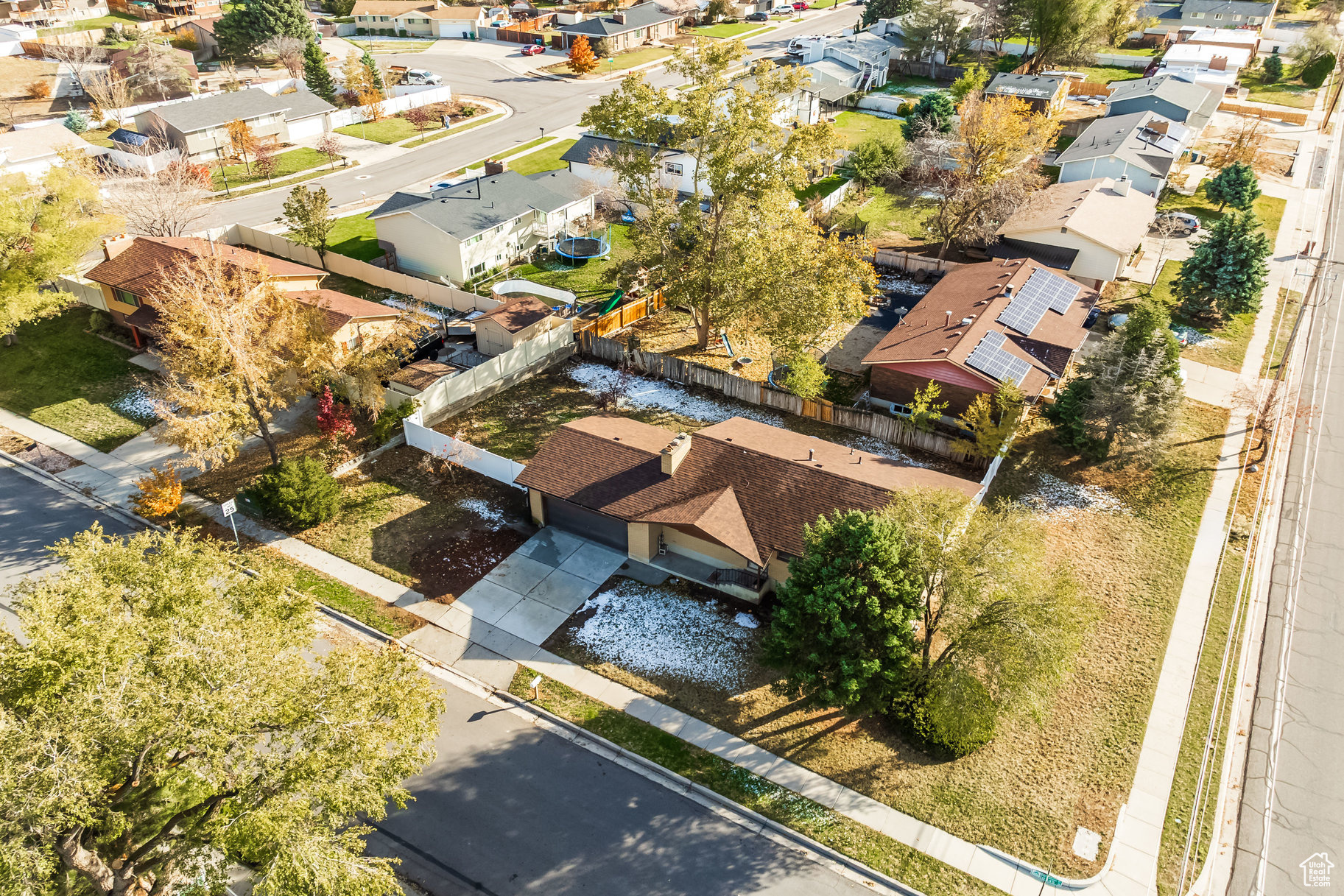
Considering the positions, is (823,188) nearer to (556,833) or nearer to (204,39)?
(556,833)

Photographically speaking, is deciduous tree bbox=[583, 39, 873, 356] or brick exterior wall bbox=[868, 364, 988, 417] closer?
deciduous tree bbox=[583, 39, 873, 356]

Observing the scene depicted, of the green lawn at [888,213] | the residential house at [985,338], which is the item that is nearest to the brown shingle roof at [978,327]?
the residential house at [985,338]

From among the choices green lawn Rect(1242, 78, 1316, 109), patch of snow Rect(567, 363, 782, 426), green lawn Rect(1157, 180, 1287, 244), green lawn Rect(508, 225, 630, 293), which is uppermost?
green lawn Rect(1242, 78, 1316, 109)

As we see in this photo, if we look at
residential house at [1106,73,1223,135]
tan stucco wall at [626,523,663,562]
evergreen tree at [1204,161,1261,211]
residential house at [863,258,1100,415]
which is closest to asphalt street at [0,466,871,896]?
tan stucco wall at [626,523,663,562]

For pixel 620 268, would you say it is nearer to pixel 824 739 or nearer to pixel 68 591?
pixel 824 739

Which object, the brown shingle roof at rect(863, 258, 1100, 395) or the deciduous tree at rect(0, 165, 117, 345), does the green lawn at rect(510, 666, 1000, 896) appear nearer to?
the brown shingle roof at rect(863, 258, 1100, 395)

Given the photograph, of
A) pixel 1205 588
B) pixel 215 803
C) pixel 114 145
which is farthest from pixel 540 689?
pixel 114 145

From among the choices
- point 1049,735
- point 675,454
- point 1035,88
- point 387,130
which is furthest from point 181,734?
point 1035,88
